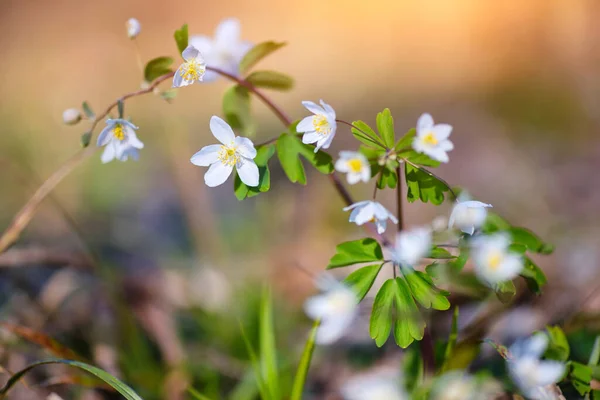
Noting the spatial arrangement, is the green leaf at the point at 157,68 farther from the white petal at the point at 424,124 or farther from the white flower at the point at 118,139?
the white petal at the point at 424,124

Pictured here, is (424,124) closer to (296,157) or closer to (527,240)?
(296,157)

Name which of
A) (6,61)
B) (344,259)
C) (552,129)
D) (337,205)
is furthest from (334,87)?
(344,259)

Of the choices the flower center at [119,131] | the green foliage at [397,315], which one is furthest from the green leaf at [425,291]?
the flower center at [119,131]

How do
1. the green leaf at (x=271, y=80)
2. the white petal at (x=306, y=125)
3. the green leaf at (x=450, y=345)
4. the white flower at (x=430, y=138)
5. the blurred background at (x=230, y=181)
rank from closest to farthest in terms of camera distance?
1. the white flower at (x=430, y=138)
2. the white petal at (x=306, y=125)
3. the green leaf at (x=450, y=345)
4. the green leaf at (x=271, y=80)
5. the blurred background at (x=230, y=181)

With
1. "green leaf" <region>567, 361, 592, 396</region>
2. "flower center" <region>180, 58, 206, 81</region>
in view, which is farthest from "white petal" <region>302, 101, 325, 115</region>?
"green leaf" <region>567, 361, 592, 396</region>

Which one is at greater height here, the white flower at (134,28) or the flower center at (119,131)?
the white flower at (134,28)

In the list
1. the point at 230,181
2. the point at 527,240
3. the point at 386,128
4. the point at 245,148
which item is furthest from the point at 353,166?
the point at 230,181

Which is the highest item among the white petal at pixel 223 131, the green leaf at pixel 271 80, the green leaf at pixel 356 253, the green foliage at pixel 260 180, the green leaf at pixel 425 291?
the green leaf at pixel 271 80
